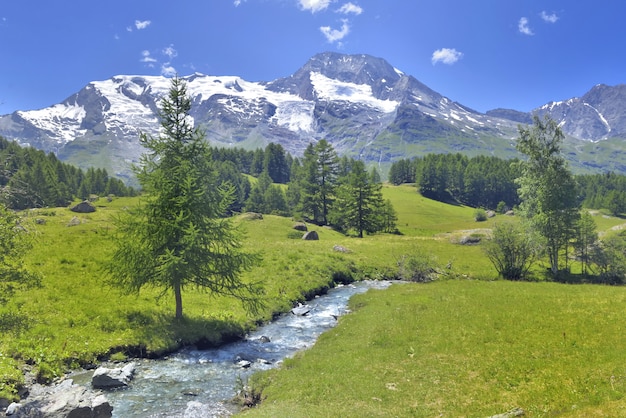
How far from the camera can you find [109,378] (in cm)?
1786

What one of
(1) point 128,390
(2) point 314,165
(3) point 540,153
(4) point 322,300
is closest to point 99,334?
(1) point 128,390

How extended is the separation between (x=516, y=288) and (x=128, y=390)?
3453 centimetres

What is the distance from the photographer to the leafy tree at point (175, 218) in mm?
23328

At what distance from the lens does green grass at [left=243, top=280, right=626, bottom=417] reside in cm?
1467

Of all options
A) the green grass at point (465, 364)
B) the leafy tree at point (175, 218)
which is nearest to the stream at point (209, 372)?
the green grass at point (465, 364)

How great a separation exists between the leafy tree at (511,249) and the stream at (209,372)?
25684 mm

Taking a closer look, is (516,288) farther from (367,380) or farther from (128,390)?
(128,390)

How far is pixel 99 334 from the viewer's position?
2183 centimetres

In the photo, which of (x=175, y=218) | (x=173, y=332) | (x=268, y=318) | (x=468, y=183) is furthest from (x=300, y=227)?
(x=468, y=183)

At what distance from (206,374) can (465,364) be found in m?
13.9

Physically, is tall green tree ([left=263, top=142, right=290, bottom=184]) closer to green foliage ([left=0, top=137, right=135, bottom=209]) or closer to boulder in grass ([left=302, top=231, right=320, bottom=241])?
green foliage ([left=0, top=137, right=135, bottom=209])

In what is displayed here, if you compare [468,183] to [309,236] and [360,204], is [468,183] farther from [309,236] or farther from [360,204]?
[309,236]

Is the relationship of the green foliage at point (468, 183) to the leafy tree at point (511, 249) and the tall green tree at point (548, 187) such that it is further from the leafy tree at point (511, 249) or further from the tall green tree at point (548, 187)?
the leafy tree at point (511, 249)

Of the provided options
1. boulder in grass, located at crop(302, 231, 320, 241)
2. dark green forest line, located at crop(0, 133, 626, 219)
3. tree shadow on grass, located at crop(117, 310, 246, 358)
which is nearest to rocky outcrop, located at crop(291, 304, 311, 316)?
tree shadow on grass, located at crop(117, 310, 246, 358)
